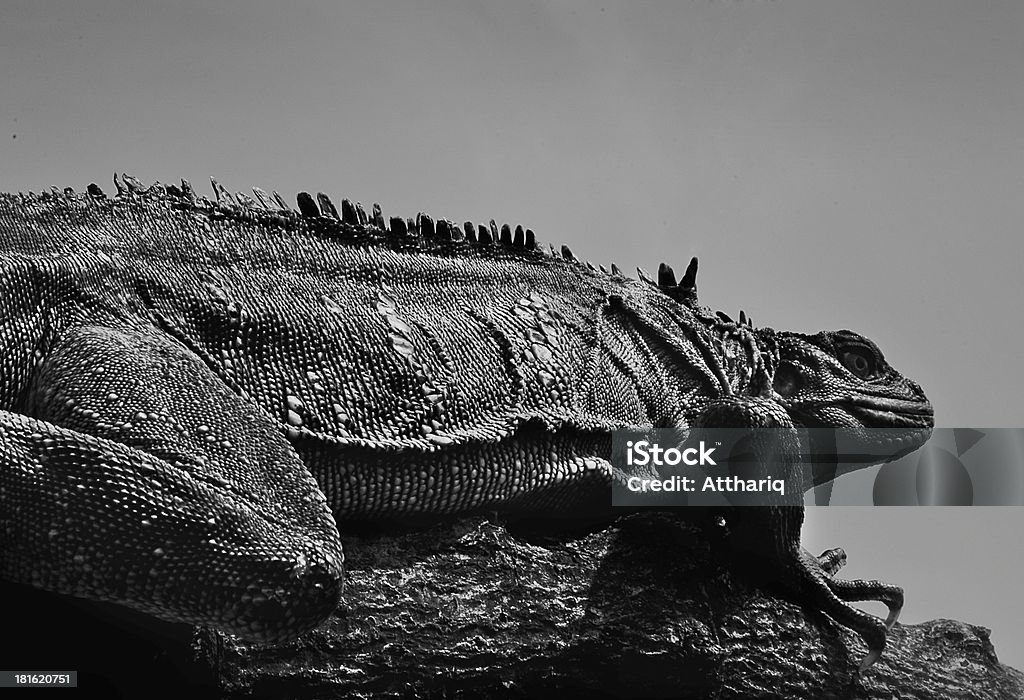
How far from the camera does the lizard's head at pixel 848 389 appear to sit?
3.66m

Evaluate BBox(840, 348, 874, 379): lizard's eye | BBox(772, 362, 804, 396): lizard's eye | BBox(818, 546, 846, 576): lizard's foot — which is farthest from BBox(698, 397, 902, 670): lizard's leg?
BBox(840, 348, 874, 379): lizard's eye

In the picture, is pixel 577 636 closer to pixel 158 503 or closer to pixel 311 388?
pixel 311 388

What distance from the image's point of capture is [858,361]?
3857mm

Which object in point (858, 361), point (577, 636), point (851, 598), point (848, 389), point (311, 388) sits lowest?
point (577, 636)

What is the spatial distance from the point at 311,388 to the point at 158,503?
60 cm

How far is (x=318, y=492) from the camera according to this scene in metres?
2.37

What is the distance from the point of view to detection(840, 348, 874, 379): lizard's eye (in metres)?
3.83

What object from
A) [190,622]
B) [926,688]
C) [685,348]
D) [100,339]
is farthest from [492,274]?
[926,688]

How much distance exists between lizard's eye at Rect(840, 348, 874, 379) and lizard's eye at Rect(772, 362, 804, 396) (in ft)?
0.63

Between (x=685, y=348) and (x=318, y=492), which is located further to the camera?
(x=685, y=348)

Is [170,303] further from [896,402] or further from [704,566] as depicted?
[896,402]

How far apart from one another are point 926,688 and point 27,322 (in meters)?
2.81

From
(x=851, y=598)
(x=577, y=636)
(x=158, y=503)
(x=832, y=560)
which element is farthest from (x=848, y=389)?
(x=158, y=503)

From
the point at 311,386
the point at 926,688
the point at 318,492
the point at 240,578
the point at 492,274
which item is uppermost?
the point at 492,274
